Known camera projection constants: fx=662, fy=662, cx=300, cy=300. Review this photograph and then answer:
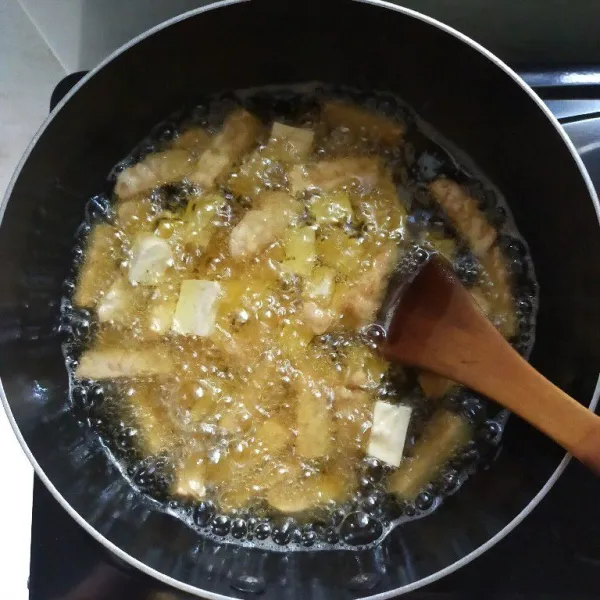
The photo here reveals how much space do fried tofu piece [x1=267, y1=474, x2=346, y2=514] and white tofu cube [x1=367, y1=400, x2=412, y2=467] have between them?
0.24 feet

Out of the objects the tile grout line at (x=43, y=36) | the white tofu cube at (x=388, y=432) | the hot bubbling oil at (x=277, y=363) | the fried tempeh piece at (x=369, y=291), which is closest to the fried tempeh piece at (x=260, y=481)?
the hot bubbling oil at (x=277, y=363)

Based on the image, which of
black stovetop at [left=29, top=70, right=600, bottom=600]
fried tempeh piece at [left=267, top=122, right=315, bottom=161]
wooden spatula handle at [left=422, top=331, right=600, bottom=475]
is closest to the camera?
wooden spatula handle at [left=422, top=331, right=600, bottom=475]

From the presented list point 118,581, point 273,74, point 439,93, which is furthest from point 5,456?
point 439,93

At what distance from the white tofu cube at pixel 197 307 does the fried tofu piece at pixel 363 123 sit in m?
0.31

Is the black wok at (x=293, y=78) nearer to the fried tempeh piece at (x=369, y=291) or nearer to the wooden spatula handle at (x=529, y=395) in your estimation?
the wooden spatula handle at (x=529, y=395)

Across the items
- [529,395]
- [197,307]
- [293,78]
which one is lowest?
[529,395]

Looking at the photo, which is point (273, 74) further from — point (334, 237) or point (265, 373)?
point (265, 373)

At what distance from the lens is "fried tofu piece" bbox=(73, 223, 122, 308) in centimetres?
97

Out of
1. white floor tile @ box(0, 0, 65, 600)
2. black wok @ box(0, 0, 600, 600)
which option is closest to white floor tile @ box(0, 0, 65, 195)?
white floor tile @ box(0, 0, 65, 600)

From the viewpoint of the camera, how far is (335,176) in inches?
38.0

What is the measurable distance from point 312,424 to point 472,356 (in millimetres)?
A: 237

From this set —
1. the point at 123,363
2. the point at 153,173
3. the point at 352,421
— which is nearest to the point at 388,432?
the point at 352,421

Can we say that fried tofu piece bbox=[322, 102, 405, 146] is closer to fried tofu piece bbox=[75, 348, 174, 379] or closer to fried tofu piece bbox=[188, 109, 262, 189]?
fried tofu piece bbox=[188, 109, 262, 189]

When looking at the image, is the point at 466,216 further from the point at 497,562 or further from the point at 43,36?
the point at 43,36
